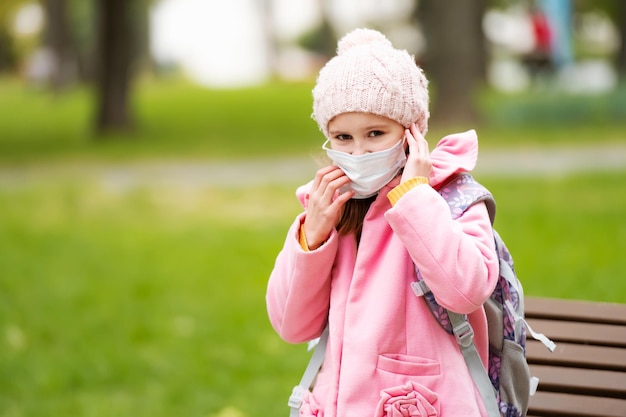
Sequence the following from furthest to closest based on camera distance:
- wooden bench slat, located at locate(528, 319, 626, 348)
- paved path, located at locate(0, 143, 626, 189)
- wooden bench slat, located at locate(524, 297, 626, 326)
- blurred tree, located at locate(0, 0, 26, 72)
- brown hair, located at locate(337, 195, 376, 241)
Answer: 1. blurred tree, located at locate(0, 0, 26, 72)
2. paved path, located at locate(0, 143, 626, 189)
3. wooden bench slat, located at locate(524, 297, 626, 326)
4. wooden bench slat, located at locate(528, 319, 626, 348)
5. brown hair, located at locate(337, 195, 376, 241)

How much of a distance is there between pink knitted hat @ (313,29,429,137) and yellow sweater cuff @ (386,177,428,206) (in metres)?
0.17

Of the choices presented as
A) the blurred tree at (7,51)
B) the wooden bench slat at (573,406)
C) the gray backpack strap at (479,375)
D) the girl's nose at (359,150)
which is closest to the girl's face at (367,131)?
the girl's nose at (359,150)

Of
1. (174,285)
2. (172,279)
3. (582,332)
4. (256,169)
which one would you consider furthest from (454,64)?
(582,332)

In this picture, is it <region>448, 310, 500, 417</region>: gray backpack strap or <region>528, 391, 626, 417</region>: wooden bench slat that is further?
<region>528, 391, 626, 417</region>: wooden bench slat

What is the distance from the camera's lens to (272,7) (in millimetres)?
47938

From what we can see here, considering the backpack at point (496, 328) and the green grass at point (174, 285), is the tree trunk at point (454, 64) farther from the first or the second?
the backpack at point (496, 328)

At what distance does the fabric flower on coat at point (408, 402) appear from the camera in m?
2.38

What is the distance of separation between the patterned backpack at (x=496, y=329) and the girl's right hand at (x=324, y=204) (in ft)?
0.81

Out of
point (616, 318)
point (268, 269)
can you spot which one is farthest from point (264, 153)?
point (616, 318)

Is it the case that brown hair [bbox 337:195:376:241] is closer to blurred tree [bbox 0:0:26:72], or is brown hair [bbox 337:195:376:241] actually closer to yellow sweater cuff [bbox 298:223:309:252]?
yellow sweater cuff [bbox 298:223:309:252]

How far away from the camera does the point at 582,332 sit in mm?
3203

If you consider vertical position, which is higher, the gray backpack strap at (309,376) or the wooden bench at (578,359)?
the gray backpack strap at (309,376)

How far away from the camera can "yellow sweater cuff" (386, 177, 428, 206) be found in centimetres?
238

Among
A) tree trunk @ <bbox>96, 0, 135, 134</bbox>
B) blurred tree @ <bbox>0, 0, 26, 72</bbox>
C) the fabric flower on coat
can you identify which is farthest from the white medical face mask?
blurred tree @ <bbox>0, 0, 26, 72</bbox>
